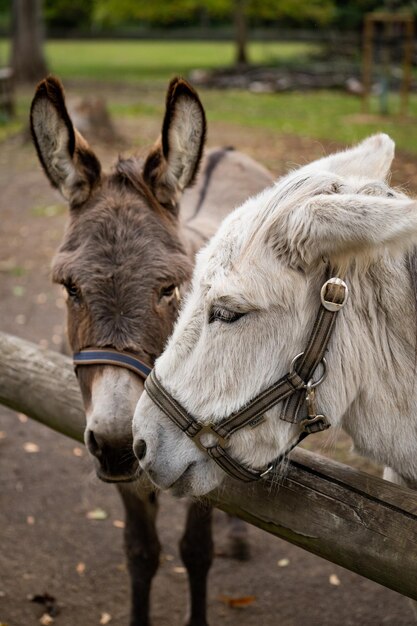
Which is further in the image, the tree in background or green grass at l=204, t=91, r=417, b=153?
the tree in background

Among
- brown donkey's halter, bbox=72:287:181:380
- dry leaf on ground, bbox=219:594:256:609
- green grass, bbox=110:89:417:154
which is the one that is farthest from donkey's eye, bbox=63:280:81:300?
green grass, bbox=110:89:417:154

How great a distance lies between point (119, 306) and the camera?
2688 millimetres

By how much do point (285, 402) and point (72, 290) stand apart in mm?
1160

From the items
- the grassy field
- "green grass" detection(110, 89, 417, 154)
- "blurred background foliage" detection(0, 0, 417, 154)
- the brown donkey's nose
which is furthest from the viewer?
"blurred background foliage" detection(0, 0, 417, 154)

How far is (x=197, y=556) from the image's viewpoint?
3.57 m

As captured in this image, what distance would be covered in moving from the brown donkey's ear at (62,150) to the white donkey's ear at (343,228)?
53.6 inches

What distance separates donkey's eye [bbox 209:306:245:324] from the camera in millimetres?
2010

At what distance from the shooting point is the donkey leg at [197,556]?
354 cm

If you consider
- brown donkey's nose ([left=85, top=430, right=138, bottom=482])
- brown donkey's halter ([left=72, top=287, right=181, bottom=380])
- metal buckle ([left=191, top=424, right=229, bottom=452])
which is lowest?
brown donkey's nose ([left=85, top=430, right=138, bottom=482])

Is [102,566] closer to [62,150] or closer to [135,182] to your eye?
[135,182]

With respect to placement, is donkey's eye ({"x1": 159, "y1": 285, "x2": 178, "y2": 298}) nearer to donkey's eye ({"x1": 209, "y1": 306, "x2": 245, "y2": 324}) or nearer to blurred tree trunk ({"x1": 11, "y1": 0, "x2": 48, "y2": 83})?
donkey's eye ({"x1": 209, "y1": 306, "x2": 245, "y2": 324})

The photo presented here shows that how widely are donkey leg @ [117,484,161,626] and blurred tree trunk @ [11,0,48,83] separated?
2561 cm

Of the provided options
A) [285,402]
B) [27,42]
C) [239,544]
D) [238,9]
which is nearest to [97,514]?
[239,544]

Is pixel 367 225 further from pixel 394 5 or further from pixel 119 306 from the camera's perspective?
pixel 394 5
